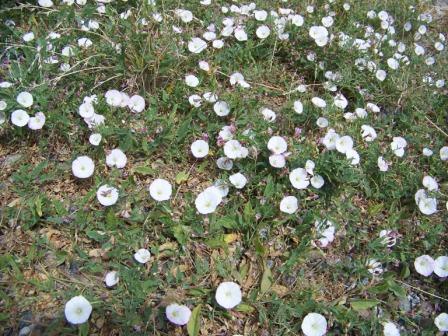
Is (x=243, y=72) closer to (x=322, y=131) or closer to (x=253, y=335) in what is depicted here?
(x=322, y=131)

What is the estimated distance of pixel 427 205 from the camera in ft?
8.72

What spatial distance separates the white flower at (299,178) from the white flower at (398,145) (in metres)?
0.66

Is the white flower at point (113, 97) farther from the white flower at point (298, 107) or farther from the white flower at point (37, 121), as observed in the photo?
Result: the white flower at point (298, 107)

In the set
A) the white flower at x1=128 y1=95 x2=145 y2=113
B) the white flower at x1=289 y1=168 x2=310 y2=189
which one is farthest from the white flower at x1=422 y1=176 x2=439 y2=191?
the white flower at x1=128 y1=95 x2=145 y2=113

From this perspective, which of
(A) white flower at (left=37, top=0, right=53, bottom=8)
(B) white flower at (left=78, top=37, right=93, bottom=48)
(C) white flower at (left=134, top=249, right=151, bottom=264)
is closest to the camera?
(C) white flower at (left=134, top=249, right=151, bottom=264)

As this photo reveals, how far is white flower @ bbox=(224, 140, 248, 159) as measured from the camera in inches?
103

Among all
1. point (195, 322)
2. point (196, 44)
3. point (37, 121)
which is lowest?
point (195, 322)

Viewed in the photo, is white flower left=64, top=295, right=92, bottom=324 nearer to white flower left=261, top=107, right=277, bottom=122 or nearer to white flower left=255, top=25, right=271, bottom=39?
white flower left=261, top=107, right=277, bottom=122

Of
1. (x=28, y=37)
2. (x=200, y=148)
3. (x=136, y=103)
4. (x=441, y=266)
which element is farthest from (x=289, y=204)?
(x=28, y=37)

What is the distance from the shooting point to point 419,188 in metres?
2.74

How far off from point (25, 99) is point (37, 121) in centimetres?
15

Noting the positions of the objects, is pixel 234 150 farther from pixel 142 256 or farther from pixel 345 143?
pixel 142 256

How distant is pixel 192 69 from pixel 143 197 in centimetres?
105

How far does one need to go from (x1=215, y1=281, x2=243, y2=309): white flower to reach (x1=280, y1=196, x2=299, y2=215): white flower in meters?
0.52
